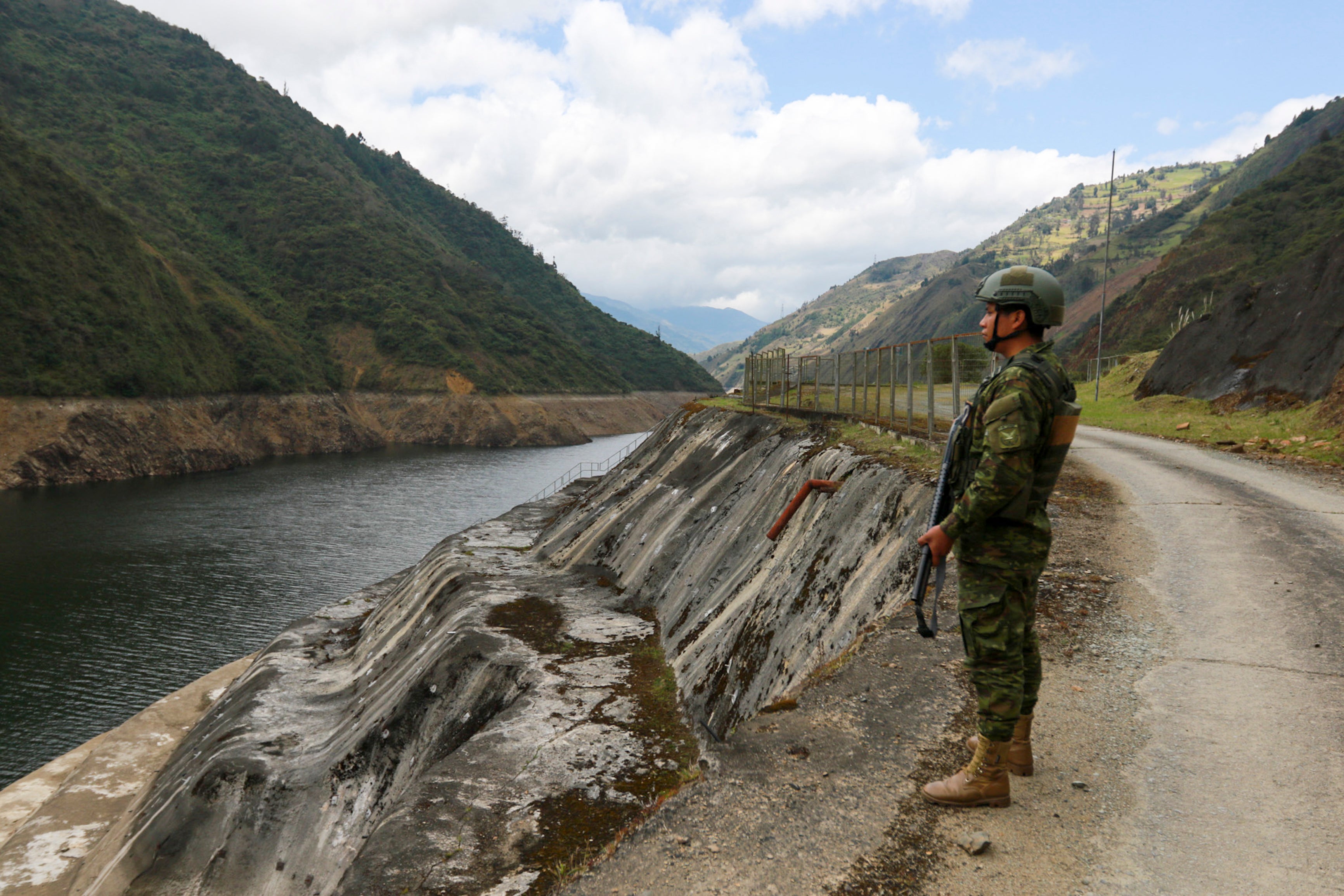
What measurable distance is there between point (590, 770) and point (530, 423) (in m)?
94.7

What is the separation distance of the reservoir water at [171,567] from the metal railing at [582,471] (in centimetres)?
207

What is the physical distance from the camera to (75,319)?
222ft

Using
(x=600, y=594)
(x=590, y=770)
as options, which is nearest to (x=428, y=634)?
(x=600, y=594)

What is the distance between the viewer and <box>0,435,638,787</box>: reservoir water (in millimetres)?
25422

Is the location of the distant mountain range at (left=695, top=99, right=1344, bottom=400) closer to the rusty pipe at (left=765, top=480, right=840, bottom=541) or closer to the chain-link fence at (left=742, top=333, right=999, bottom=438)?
the chain-link fence at (left=742, top=333, right=999, bottom=438)

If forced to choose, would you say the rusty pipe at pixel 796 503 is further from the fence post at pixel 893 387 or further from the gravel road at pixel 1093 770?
the fence post at pixel 893 387

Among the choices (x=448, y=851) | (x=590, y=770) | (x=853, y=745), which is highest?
(x=853, y=745)

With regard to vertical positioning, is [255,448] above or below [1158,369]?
below

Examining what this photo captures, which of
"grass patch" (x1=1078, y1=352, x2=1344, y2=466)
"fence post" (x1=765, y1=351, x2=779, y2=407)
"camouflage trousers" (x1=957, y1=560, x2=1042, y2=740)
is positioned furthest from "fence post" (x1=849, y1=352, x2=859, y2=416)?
"camouflage trousers" (x1=957, y1=560, x2=1042, y2=740)

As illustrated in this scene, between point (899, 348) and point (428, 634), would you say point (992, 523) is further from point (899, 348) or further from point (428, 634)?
point (428, 634)

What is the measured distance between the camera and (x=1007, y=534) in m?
4.02

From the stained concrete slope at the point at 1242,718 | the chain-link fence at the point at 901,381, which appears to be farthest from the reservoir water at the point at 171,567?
the stained concrete slope at the point at 1242,718

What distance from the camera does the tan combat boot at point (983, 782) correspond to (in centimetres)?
401

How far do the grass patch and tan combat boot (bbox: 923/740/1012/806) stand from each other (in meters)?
15.8
